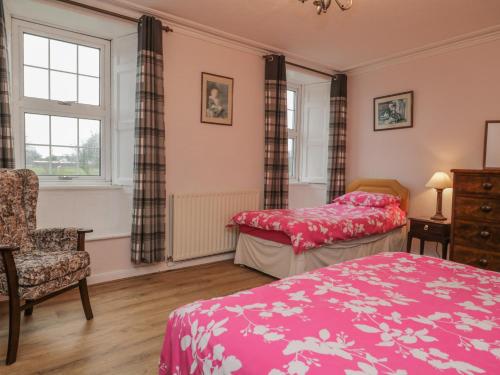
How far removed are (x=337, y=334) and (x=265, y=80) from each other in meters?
3.50

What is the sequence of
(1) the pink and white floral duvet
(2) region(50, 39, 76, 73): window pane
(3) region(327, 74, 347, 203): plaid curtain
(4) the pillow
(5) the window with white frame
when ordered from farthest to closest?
1. (5) the window with white frame
2. (3) region(327, 74, 347, 203): plaid curtain
3. (4) the pillow
4. (2) region(50, 39, 76, 73): window pane
5. (1) the pink and white floral duvet

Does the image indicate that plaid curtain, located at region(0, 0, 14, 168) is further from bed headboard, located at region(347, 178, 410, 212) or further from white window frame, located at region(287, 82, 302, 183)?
bed headboard, located at region(347, 178, 410, 212)

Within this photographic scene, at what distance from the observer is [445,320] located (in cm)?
109

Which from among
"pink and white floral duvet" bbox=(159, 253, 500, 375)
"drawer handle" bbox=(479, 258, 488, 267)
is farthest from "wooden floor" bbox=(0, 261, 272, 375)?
"drawer handle" bbox=(479, 258, 488, 267)

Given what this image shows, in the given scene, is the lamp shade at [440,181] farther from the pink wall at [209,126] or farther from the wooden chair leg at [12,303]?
the wooden chair leg at [12,303]

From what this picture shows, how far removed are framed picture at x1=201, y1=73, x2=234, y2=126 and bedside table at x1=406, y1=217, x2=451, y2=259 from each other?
2.38 metres

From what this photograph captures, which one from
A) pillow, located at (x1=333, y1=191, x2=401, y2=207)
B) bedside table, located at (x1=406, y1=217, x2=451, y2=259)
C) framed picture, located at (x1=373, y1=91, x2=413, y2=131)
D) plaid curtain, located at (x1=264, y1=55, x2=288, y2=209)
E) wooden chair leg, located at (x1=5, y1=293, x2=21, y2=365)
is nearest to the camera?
wooden chair leg, located at (x1=5, y1=293, x2=21, y2=365)

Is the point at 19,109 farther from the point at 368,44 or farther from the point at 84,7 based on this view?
the point at 368,44

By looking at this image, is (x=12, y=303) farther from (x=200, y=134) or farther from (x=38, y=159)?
(x=200, y=134)

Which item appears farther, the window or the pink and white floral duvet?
the window

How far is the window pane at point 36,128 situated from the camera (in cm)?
297

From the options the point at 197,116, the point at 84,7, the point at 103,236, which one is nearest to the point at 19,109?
the point at 84,7

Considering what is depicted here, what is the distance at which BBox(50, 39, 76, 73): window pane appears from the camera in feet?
10.1

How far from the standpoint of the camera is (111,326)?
223 cm
